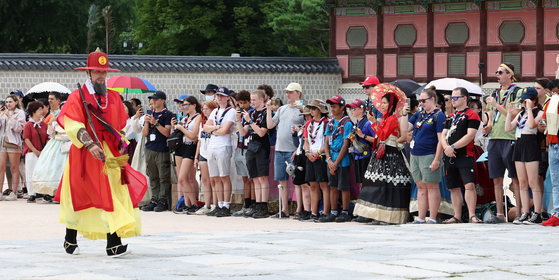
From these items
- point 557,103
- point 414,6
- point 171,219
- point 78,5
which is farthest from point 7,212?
point 78,5

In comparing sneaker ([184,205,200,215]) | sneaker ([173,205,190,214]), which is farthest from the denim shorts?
sneaker ([173,205,190,214])

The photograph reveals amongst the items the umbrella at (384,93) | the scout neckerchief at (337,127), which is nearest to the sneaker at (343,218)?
the scout neckerchief at (337,127)

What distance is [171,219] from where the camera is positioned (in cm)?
1103

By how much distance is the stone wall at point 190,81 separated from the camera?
24.7m

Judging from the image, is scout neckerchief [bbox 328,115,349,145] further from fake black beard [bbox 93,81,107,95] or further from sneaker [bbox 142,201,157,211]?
fake black beard [bbox 93,81,107,95]

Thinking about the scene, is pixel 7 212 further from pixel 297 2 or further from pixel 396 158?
pixel 297 2

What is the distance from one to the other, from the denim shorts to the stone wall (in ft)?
47.1

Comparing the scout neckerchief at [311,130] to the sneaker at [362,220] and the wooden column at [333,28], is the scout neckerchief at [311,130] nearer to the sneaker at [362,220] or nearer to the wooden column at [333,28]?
the sneaker at [362,220]

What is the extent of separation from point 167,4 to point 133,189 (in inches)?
1078

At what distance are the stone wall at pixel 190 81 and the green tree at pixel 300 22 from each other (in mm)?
5706

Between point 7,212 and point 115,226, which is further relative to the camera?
point 7,212

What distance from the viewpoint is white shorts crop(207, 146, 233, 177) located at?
1123 cm

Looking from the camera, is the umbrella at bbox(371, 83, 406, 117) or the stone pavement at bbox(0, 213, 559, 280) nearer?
the stone pavement at bbox(0, 213, 559, 280)

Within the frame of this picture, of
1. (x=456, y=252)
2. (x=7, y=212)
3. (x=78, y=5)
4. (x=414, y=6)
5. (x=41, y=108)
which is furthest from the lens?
(x=78, y=5)
